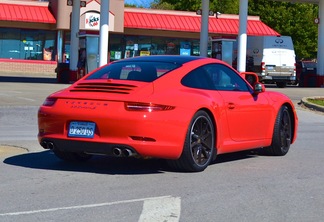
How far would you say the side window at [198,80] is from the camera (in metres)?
9.14

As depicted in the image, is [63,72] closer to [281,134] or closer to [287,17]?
[281,134]

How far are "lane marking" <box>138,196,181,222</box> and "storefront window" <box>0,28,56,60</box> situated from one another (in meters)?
44.3

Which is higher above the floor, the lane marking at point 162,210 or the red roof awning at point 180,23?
the red roof awning at point 180,23

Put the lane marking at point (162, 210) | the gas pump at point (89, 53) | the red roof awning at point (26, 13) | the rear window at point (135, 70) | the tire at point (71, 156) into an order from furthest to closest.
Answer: the red roof awning at point (26, 13) < the gas pump at point (89, 53) < the tire at point (71, 156) < the rear window at point (135, 70) < the lane marking at point (162, 210)

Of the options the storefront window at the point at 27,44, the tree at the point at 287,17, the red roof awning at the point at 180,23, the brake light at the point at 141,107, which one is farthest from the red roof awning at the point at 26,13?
the brake light at the point at 141,107

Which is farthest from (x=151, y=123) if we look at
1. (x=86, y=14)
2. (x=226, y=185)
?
(x=86, y=14)

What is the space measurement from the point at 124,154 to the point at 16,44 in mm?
43672

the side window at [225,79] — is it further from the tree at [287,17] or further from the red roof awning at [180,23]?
the tree at [287,17]

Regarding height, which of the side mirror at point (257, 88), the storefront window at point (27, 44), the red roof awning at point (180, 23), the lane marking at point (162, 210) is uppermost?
the red roof awning at point (180, 23)

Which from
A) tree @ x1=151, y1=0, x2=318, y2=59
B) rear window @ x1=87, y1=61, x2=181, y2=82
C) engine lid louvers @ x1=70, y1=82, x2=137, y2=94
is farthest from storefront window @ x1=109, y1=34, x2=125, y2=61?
engine lid louvers @ x1=70, y1=82, x2=137, y2=94

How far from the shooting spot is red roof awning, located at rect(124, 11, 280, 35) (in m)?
50.4

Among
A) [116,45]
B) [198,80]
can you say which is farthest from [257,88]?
[116,45]

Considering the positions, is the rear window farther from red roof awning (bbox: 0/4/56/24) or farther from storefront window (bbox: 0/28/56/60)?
storefront window (bbox: 0/28/56/60)

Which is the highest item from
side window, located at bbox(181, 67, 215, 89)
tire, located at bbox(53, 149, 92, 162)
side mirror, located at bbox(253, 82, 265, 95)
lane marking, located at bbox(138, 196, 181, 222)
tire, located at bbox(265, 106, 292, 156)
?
side window, located at bbox(181, 67, 215, 89)
